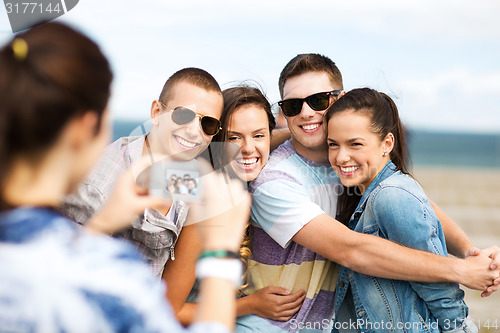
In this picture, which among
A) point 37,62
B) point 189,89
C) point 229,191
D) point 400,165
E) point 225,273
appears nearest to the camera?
point 37,62

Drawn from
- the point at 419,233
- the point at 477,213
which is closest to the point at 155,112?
the point at 419,233

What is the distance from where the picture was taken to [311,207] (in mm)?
2770

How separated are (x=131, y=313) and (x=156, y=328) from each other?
2.9 inches

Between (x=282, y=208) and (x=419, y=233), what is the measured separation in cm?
75

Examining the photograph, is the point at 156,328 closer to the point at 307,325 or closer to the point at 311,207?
the point at 311,207

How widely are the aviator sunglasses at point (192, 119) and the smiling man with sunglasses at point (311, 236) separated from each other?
44 cm

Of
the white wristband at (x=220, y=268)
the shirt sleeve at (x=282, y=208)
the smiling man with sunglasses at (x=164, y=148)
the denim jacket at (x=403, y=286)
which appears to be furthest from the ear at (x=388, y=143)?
the white wristband at (x=220, y=268)

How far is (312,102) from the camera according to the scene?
319 centimetres

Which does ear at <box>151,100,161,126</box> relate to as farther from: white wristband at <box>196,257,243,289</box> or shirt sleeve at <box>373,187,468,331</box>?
white wristband at <box>196,257,243,289</box>

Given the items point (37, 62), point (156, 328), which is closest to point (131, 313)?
point (156, 328)

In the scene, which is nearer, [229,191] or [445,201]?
[229,191]

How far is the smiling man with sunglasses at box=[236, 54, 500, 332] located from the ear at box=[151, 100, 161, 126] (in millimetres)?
717

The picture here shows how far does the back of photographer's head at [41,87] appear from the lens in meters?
1.13

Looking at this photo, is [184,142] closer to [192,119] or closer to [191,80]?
[192,119]
